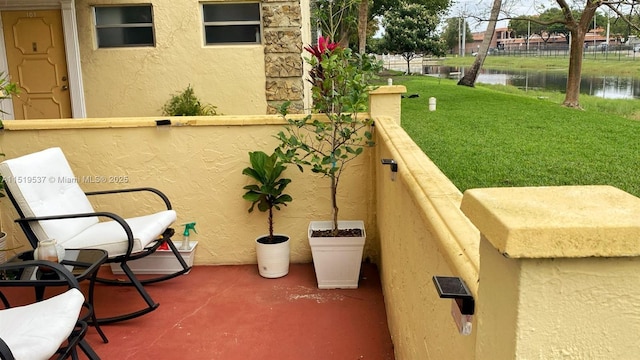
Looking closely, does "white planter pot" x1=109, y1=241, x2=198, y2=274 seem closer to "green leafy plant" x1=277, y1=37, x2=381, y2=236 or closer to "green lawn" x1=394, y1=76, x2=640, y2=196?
"green leafy plant" x1=277, y1=37, x2=381, y2=236

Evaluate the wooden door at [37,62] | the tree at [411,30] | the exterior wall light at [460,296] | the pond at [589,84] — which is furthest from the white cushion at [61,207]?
the tree at [411,30]

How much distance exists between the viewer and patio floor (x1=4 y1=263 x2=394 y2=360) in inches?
107

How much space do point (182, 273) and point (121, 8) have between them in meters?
4.63

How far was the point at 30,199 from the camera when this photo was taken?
307cm

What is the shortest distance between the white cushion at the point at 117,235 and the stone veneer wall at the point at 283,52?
351cm

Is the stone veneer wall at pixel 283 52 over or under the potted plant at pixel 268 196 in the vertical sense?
over

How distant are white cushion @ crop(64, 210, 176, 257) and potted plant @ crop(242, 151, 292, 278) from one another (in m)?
0.64

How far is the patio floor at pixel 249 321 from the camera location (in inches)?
107

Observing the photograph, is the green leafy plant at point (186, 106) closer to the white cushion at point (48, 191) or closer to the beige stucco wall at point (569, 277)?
the white cushion at point (48, 191)

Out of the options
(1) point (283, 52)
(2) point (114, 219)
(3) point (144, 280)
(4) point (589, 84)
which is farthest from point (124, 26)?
(4) point (589, 84)

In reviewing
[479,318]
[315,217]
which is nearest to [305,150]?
[315,217]

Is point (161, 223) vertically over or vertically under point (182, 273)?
over

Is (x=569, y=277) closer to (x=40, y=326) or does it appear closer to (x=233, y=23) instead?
(x=40, y=326)

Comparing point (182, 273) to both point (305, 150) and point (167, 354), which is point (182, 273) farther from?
point (305, 150)
